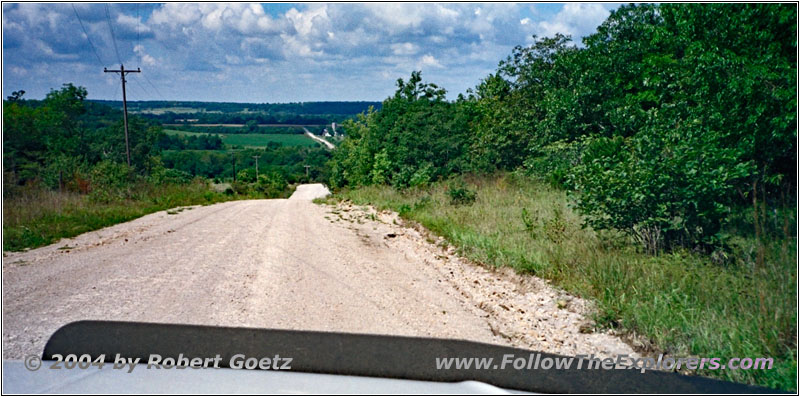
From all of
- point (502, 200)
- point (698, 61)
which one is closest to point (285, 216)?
point (502, 200)

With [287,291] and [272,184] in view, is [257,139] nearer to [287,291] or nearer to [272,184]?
[272,184]

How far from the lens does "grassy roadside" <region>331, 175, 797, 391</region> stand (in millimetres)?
4500

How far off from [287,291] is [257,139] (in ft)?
207

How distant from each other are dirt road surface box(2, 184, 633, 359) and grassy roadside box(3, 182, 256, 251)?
2.48 ft

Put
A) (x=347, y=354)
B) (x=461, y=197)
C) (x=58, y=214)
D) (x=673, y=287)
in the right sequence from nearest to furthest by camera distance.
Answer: (x=347, y=354) < (x=673, y=287) < (x=58, y=214) < (x=461, y=197)

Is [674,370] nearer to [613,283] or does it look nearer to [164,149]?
[613,283]

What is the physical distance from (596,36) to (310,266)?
15.1 meters

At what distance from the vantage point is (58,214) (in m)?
14.4

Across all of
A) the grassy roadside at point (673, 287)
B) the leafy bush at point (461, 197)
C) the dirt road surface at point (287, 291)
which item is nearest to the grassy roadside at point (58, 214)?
the dirt road surface at point (287, 291)

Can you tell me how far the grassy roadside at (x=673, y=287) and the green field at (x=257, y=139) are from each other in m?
50.8

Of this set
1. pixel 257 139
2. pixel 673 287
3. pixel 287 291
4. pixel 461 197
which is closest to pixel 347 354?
pixel 287 291

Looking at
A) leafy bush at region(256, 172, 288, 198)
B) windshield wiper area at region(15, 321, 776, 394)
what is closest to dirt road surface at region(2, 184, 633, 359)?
windshield wiper area at region(15, 321, 776, 394)

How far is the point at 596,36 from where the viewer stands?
1955cm

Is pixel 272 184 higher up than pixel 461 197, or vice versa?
pixel 461 197
